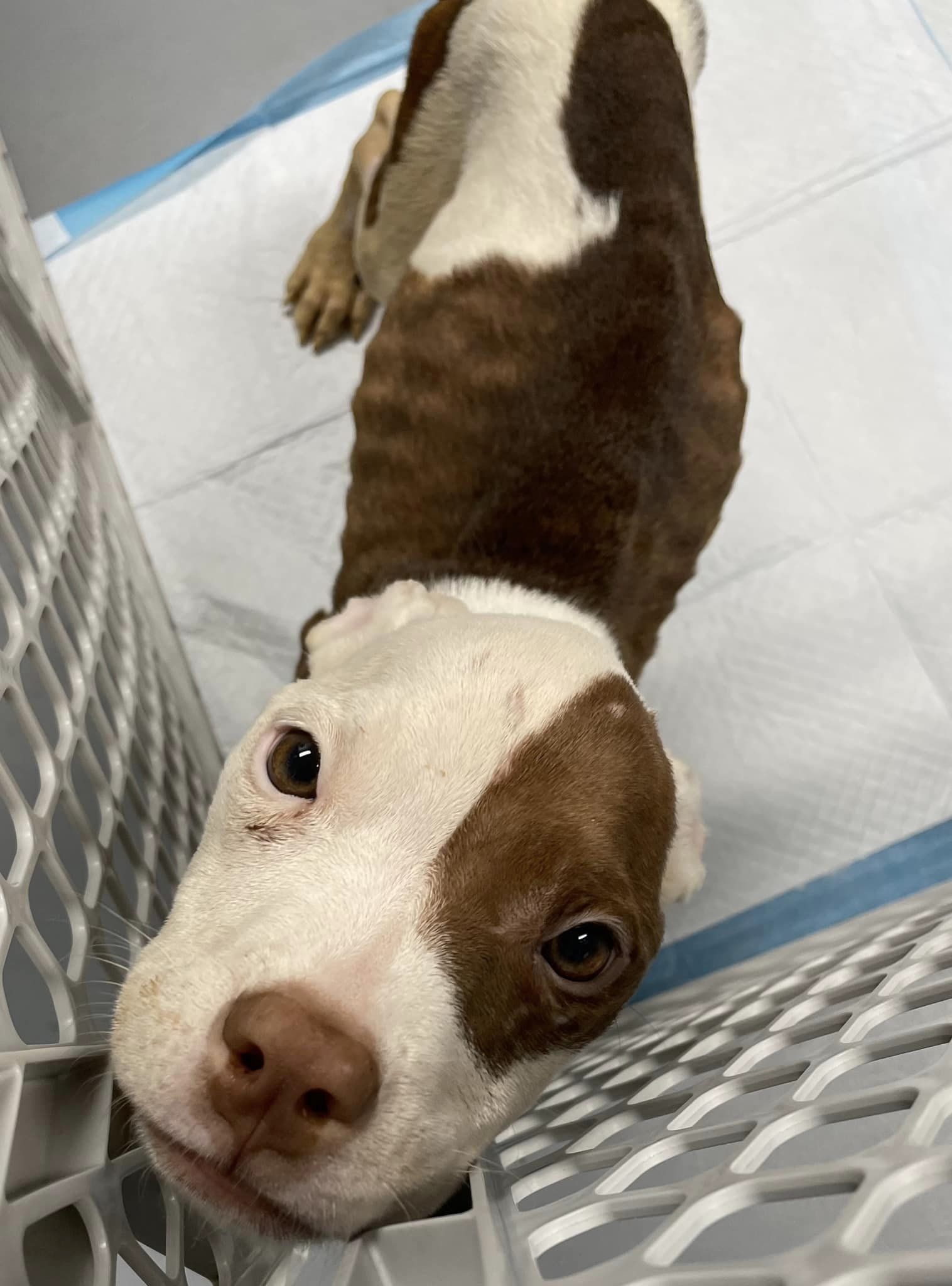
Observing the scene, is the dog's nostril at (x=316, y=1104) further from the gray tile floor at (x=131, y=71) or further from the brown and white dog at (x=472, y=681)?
the gray tile floor at (x=131, y=71)

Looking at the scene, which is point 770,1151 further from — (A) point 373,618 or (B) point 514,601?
(B) point 514,601

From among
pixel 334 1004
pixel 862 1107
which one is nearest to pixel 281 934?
pixel 334 1004

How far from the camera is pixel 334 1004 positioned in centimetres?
108

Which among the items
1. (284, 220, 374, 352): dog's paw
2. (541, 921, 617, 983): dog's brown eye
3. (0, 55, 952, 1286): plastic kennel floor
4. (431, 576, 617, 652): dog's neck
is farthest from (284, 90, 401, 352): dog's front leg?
(541, 921, 617, 983): dog's brown eye

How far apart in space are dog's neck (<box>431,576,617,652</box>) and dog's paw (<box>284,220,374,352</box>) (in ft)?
4.87

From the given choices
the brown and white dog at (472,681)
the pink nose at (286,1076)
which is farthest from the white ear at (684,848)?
the pink nose at (286,1076)

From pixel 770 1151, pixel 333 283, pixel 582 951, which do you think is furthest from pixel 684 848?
pixel 333 283

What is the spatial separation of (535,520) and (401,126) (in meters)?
1.31

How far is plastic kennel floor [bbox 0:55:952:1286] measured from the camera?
0.83 metres

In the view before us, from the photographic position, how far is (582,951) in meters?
1.37

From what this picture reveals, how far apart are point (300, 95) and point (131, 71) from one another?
66 centimetres

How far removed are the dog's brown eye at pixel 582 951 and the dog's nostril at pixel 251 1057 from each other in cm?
44

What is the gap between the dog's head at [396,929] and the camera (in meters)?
1.08

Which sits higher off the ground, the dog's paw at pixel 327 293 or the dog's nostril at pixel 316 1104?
the dog's paw at pixel 327 293
